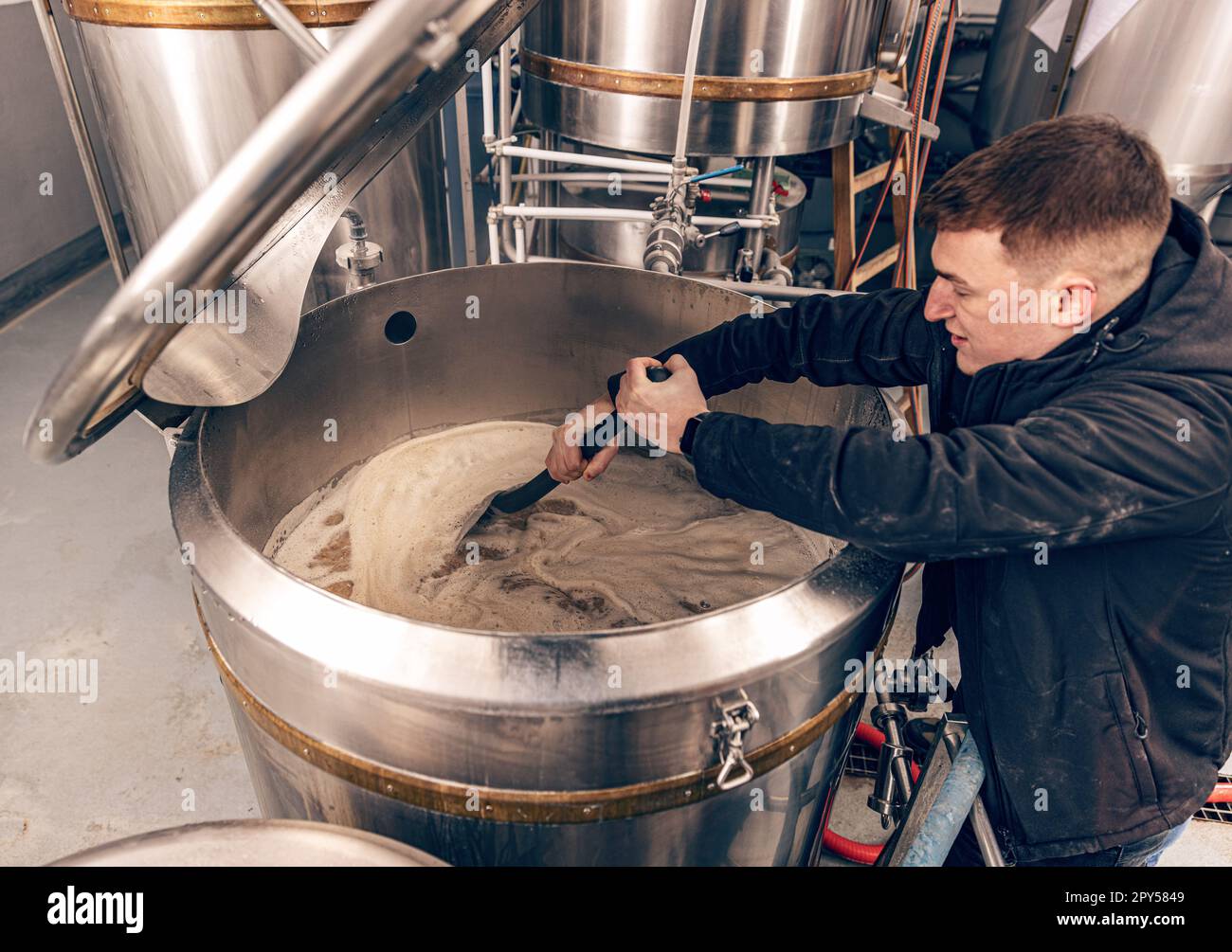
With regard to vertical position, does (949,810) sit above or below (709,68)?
below

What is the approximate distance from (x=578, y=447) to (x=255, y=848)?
31.0 inches

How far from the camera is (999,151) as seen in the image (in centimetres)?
98

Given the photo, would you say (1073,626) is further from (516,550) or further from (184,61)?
(184,61)

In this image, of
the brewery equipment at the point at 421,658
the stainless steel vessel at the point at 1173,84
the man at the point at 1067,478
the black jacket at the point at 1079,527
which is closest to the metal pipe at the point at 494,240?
the brewery equipment at the point at 421,658

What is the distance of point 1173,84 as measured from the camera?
246 centimetres

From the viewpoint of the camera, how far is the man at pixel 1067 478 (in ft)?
2.84

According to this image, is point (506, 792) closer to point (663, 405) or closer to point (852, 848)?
point (663, 405)

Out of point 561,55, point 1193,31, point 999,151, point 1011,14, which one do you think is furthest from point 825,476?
point 1011,14

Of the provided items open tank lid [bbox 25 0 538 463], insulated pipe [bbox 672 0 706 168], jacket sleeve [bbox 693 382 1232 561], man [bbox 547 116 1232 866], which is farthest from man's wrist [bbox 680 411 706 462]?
insulated pipe [bbox 672 0 706 168]

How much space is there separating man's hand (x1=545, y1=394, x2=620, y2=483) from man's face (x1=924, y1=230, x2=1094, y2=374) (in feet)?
1.84

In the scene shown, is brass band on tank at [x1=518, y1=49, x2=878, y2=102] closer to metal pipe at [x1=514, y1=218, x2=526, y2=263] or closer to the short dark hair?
metal pipe at [x1=514, y1=218, x2=526, y2=263]

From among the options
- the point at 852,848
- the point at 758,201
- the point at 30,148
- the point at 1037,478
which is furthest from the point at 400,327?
the point at 30,148

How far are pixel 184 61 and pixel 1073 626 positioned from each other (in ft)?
5.95

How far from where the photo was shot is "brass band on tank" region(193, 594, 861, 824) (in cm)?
90
